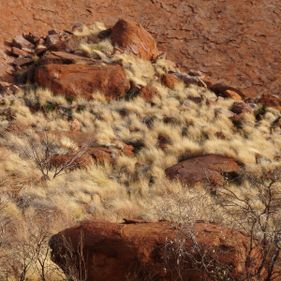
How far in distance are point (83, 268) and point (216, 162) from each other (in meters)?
5.87

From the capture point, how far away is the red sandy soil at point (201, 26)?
1733cm

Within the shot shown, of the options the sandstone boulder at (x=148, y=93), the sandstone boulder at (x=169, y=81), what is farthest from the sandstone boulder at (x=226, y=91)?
the sandstone boulder at (x=148, y=93)

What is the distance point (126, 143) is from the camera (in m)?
12.1

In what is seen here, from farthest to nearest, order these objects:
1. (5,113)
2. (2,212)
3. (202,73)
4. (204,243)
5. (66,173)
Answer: (202,73) → (5,113) → (66,173) → (2,212) → (204,243)

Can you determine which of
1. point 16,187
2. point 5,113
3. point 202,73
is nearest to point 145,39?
point 202,73

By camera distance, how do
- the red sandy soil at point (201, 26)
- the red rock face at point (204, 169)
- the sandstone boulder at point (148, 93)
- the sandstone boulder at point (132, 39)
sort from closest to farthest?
the red rock face at point (204, 169), the sandstone boulder at point (148, 93), the sandstone boulder at point (132, 39), the red sandy soil at point (201, 26)

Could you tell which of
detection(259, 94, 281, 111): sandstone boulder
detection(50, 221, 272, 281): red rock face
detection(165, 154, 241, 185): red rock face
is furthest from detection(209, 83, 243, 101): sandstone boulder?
detection(50, 221, 272, 281): red rock face

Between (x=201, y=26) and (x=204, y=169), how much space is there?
998cm

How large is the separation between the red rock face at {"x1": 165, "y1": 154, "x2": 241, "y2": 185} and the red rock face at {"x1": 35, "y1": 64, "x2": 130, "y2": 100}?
173 inches

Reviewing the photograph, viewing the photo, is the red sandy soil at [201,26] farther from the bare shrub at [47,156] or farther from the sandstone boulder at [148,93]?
the bare shrub at [47,156]

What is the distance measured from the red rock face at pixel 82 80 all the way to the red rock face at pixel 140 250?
30.7 feet

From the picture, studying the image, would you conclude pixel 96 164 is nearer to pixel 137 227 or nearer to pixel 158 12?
pixel 137 227

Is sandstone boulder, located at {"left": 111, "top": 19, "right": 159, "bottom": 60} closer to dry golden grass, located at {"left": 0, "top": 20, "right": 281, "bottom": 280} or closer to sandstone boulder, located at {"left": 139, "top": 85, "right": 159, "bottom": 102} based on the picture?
dry golden grass, located at {"left": 0, "top": 20, "right": 281, "bottom": 280}

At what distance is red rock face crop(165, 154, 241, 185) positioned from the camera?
32.2 ft
